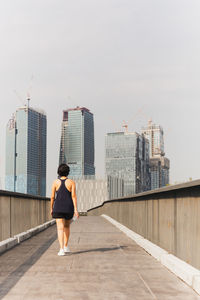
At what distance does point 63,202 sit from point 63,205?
0.06 meters

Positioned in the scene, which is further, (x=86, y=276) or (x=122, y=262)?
(x=122, y=262)

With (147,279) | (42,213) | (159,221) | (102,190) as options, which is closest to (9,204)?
(159,221)

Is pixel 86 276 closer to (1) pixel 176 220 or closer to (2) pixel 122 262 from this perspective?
(2) pixel 122 262

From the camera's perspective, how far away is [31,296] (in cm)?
502

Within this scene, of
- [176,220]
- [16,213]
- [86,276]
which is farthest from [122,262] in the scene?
[16,213]

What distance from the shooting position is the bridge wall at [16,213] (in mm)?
9938

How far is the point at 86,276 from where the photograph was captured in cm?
638

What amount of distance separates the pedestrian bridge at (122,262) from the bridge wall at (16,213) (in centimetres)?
3

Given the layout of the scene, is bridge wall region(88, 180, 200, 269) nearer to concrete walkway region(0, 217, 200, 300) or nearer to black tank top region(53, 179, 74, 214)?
concrete walkway region(0, 217, 200, 300)

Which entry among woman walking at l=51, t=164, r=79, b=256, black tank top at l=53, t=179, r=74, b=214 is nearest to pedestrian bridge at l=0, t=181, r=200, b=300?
woman walking at l=51, t=164, r=79, b=256

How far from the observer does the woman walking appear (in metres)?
8.70

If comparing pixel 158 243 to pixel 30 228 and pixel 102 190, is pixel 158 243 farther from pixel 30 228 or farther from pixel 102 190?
pixel 102 190

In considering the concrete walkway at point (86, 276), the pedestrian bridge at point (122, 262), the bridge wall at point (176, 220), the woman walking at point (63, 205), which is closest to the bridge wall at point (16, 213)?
the pedestrian bridge at point (122, 262)

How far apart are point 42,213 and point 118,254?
9706 millimetres
